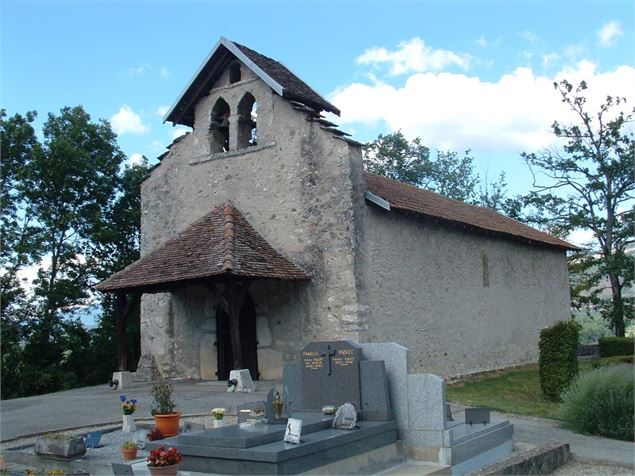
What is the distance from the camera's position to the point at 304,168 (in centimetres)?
1669

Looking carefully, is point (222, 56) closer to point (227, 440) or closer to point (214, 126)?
point (214, 126)

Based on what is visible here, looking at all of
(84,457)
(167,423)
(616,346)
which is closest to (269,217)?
(167,423)

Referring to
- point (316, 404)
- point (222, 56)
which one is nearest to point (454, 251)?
point (222, 56)

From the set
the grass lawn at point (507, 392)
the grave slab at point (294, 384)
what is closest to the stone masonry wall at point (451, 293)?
the grass lawn at point (507, 392)

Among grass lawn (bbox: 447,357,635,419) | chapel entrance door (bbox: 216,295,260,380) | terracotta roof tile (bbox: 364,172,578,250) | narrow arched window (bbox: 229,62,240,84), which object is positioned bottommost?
grass lawn (bbox: 447,357,635,419)

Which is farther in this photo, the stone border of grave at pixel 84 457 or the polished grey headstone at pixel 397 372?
the polished grey headstone at pixel 397 372

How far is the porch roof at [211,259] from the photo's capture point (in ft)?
49.0

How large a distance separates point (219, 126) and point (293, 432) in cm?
1282

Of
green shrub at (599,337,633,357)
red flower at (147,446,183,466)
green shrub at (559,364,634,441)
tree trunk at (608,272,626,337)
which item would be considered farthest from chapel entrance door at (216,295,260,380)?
tree trunk at (608,272,626,337)

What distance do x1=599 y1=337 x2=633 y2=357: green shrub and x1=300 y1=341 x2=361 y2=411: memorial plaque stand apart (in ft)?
66.6

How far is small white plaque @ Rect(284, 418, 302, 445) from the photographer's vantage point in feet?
24.2

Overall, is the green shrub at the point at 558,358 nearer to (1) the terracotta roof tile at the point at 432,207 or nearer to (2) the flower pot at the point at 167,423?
(1) the terracotta roof tile at the point at 432,207

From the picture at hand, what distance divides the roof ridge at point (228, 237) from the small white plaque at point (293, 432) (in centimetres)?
706

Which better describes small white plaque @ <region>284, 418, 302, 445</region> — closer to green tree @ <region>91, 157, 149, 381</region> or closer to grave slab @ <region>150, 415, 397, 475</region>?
grave slab @ <region>150, 415, 397, 475</region>
